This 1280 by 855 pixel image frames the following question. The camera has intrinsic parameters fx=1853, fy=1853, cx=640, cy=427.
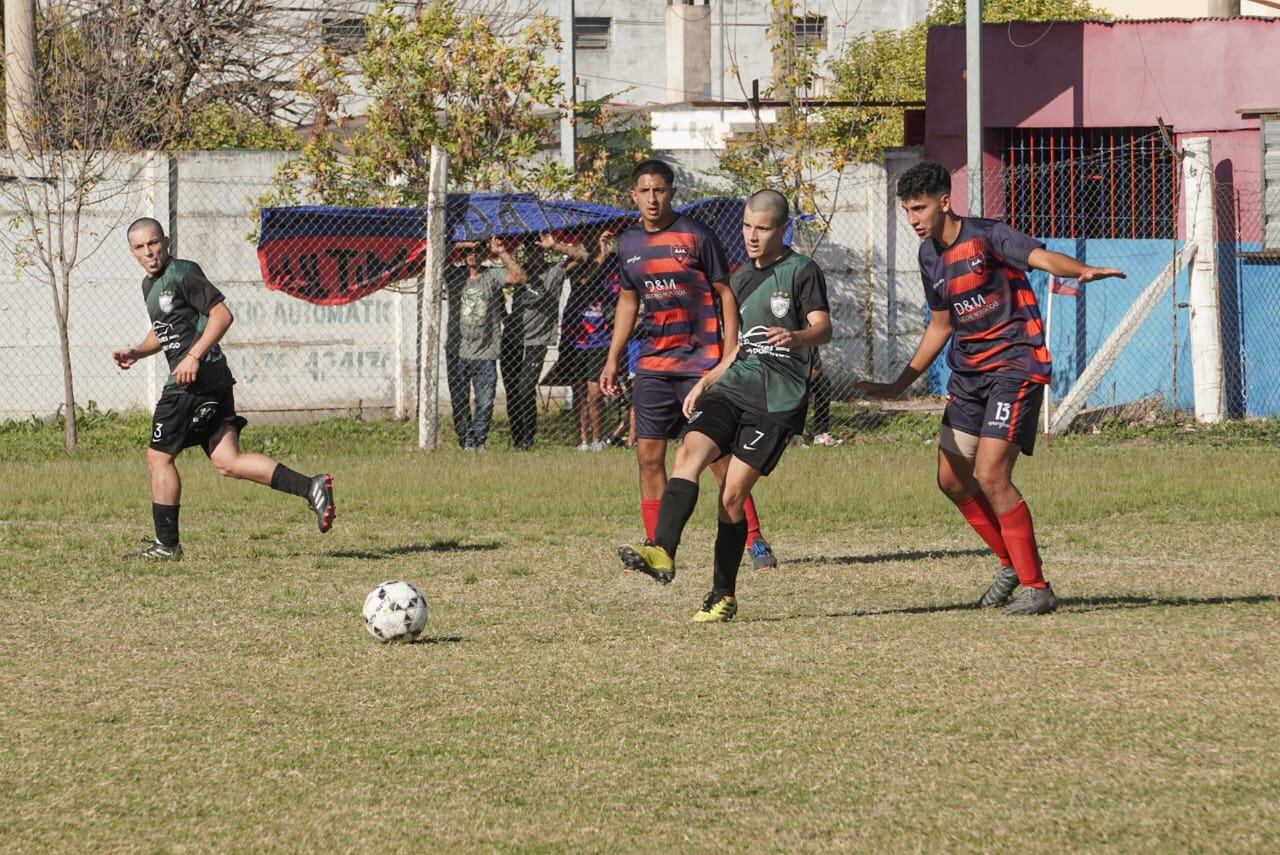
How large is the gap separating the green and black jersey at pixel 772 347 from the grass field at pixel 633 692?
999 mm

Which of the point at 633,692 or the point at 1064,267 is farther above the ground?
the point at 1064,267

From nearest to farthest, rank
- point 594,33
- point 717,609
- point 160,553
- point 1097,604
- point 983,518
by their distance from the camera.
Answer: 1. point 717,609
2. point 1097,604
3. point 983,518
4. point 160,553
5. point 594,33

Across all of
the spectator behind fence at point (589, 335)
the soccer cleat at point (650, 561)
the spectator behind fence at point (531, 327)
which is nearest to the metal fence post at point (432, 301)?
the spectator behind fence at point (531, 327)

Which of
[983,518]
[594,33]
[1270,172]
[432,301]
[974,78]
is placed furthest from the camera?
[594,33]

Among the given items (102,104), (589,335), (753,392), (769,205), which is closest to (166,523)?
(753,392)

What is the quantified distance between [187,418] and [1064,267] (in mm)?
4974

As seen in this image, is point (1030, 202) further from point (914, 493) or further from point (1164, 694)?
point (1164, 694)

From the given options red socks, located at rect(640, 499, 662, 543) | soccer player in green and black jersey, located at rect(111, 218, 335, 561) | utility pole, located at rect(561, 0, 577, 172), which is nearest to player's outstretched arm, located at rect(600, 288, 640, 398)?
red socks, located at rect(640, 499, 662, 543)

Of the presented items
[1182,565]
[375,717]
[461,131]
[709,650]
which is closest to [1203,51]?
[461,131]

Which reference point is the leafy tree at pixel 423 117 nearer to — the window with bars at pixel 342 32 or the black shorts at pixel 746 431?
the window with bars at pixel 342 32

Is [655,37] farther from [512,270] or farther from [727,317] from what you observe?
[727,317]

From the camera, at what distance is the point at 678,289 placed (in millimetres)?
9633

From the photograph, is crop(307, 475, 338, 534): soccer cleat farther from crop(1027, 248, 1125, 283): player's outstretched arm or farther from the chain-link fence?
the chain-link fence

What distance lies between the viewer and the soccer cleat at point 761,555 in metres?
10.2
